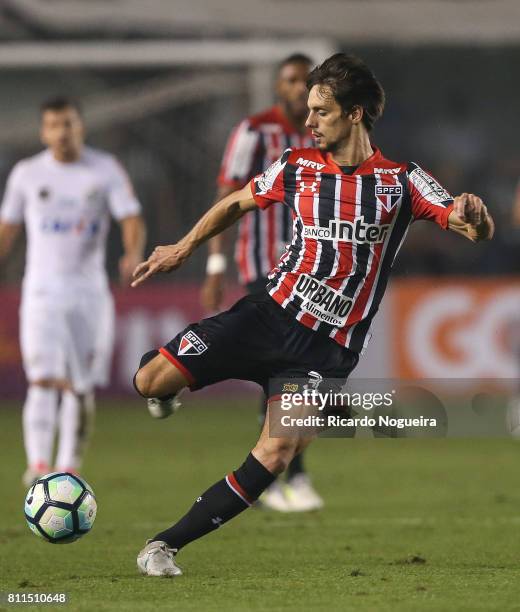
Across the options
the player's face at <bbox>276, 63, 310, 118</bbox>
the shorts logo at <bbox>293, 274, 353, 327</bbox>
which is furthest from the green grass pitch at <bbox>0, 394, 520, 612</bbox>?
the player's face at <bbox>276, 63, 310, 118</bbox>

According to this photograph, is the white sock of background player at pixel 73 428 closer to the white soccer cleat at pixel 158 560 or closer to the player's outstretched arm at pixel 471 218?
the white soccer cleat at pixel 158 560

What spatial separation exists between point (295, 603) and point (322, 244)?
1.54 m

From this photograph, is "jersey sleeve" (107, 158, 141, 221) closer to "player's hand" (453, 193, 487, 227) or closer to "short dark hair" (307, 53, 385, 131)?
"short dark hair" (307, 53, 385, 131)

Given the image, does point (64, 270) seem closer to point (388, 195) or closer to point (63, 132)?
point (63, 132)

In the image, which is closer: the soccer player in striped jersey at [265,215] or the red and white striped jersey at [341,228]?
the red and white striped jersey at [341,228]

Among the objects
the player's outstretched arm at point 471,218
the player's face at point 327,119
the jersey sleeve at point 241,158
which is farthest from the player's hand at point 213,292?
the player's outstretched arm at point 471,218

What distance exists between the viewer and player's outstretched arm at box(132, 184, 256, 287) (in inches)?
228

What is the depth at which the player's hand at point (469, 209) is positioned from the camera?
532 cm

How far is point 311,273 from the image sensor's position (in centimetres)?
592

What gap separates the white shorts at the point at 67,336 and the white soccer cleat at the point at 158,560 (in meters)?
3.72

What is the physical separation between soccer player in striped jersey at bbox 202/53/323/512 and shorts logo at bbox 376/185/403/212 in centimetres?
257

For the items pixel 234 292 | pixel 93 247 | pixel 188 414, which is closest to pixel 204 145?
pixel 234 292

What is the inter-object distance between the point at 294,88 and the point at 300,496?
7.61 ft

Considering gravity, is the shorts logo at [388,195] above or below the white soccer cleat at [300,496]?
above
